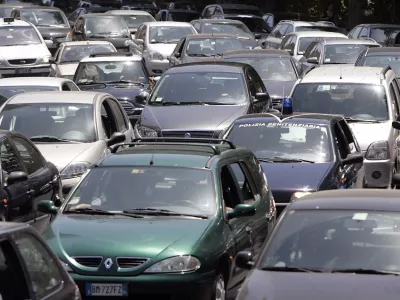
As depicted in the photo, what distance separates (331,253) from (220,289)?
6.20ft

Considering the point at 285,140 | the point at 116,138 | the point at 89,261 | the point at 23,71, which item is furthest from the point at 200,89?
the point at 23,71

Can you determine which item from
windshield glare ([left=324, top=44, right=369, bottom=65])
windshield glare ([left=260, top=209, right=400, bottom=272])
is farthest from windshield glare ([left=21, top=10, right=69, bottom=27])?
windshield glare ([left=260, top=209, right=400, bottom=272])

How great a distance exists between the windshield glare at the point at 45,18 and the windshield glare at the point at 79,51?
26.2ft

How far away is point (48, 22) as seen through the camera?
39.6 meters

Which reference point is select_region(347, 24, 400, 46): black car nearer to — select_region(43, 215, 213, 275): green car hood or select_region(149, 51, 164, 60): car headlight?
select_region(149, 51, 164, 60): car headlight

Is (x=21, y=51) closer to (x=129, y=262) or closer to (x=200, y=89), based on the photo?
(x=200, y=89)

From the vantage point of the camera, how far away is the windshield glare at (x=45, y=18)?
3922 centimetres

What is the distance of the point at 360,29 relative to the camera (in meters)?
36.2

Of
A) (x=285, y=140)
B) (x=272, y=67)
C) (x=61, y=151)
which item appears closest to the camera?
(x=285, y=140)

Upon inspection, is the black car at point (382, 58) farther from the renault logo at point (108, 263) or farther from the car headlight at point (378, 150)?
the renault logo at point (108, 263)

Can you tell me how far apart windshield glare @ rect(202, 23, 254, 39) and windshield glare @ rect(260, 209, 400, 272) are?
1055 inches

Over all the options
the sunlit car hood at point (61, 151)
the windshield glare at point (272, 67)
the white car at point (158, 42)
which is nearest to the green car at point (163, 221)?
the sunlit car hood at point (61, 151)

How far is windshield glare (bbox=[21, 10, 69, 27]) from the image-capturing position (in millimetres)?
39219

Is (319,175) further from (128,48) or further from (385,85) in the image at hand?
(128,48)
